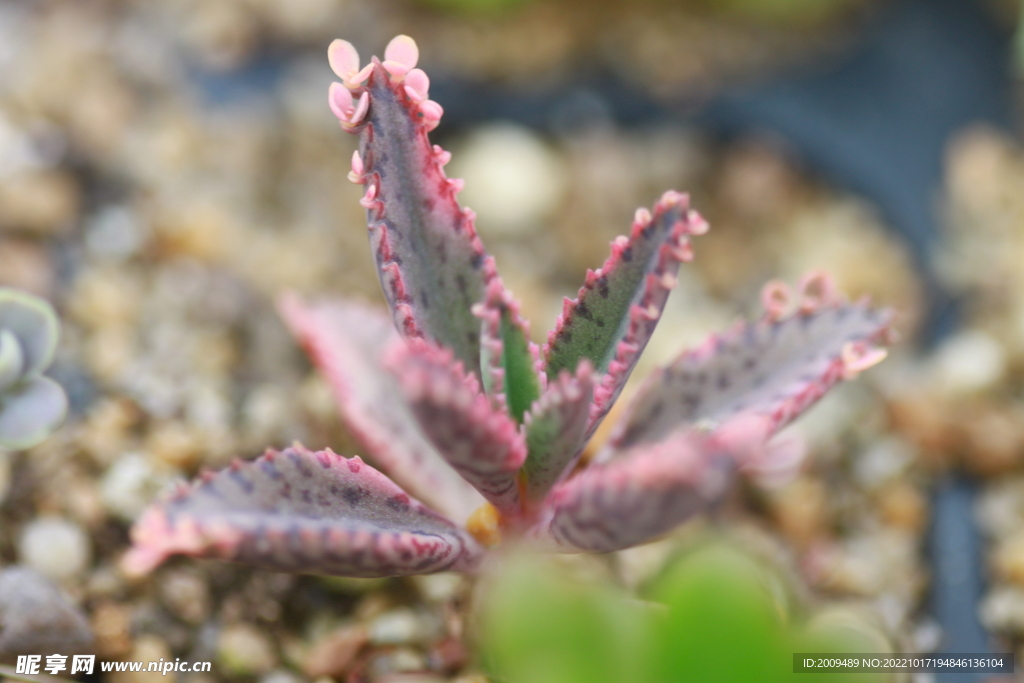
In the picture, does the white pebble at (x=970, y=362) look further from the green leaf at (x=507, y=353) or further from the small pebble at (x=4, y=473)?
the small pebble at (x=4, y=473)

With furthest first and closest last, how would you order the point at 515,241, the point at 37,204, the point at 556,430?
the point at 515,241 → the point at 37,204 → the point at 556,430

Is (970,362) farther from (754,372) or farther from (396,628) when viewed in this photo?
(396,628)

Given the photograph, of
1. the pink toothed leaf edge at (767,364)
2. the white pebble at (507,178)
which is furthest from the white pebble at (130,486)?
the white pebble at (507,178)

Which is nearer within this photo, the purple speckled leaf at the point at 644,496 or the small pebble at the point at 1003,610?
the purple speckled leaf at the point at 644,496

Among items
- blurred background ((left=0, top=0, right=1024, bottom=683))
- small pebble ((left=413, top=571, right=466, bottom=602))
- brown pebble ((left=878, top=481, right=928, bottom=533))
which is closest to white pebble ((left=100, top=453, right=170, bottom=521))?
blurred background ((left=0, top=0, right=1024, bottom=683))

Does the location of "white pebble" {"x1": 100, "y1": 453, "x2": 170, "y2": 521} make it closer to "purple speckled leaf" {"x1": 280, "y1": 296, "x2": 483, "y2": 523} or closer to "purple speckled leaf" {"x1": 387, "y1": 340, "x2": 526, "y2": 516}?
"purple speckled leaf" {"x1": 280, "y1": 296, "x2": 483, "y2": 523}

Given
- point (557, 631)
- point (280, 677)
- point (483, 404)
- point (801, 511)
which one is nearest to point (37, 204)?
point (280, 677)

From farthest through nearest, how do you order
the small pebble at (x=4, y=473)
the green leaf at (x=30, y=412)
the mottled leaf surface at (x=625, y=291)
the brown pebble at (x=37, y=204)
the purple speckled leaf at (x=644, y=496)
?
the brown pebble at (x=37, y=204)
the small pebble at (x=4, y=473)
the green leaf at (x=30, y=412)
the mottled leaf surface at (x=625, y=291)
the purple speckled leaf at (x=644, y=496)
